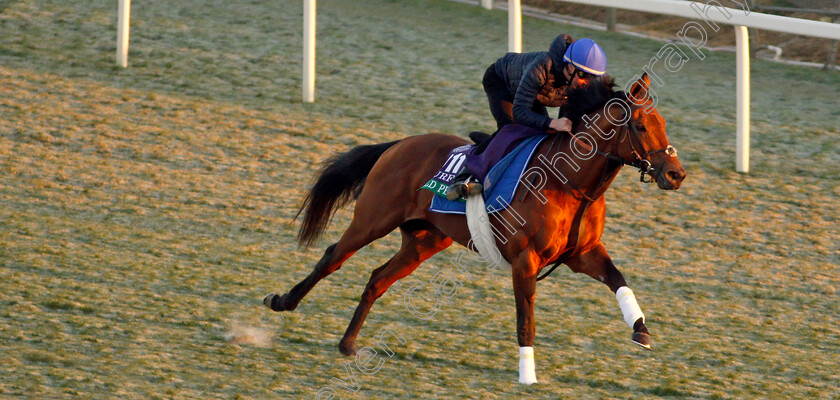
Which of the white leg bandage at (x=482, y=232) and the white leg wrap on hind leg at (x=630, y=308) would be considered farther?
the white leg bandage at (x=482, y=232)

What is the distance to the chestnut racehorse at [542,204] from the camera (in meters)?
4.19

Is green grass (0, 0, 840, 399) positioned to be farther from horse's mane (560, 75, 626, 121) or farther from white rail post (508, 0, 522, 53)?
horse's mane (560, 75, 626, 121)

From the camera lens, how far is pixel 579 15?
10.1 metres

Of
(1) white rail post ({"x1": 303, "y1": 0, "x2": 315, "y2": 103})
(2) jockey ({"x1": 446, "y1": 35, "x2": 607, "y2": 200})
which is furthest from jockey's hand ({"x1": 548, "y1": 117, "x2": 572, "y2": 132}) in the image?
(1) white rail post ({"x1": 303, "y1": 0, "x2": 315, "y2": 103})

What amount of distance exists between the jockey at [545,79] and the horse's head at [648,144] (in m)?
0.24

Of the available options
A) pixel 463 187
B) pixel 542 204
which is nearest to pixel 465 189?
pixel 463 187

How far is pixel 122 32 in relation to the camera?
800 centimetres

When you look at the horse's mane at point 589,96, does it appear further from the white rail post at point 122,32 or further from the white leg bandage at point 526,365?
the white rail post at point 122,32

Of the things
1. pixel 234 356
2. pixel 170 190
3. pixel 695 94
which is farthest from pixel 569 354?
pixel 695 94

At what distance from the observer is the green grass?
4.58 meters

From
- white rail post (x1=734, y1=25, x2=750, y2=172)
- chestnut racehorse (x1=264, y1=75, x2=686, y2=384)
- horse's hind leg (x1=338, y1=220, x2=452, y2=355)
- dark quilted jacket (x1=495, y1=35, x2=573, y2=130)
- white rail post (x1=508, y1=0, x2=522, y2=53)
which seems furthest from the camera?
white rail post (x1=508, y1=0, x2=522, y2=53)

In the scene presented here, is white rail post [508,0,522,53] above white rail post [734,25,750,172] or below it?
above

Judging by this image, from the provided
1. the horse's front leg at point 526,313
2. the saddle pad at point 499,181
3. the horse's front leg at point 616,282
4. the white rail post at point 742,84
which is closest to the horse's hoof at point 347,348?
the saddle pad at point 499,181

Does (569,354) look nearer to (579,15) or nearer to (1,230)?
(1,230)
